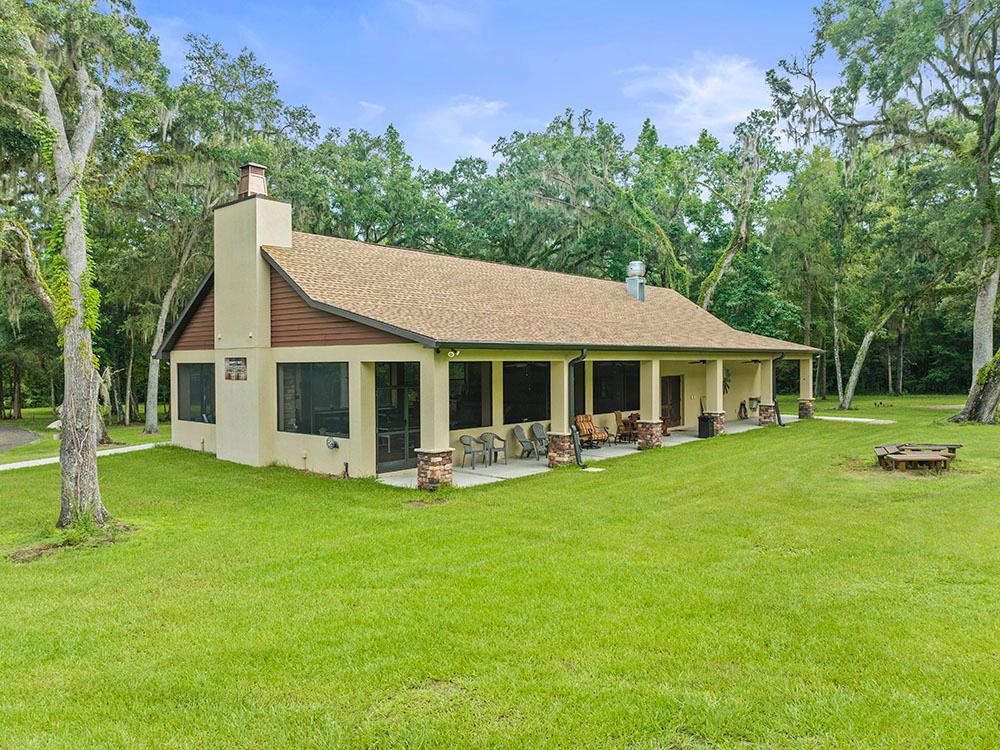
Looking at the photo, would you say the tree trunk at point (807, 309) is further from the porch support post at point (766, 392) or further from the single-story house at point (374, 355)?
the single-story house at point (374, 355)

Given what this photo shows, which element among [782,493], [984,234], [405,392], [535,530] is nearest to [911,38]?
[984,234]

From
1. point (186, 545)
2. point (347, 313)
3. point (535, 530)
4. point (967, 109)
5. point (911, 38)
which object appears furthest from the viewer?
point (967, 109)

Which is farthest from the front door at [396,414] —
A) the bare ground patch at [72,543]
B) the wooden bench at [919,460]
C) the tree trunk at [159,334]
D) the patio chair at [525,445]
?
the tree trunk at [159,334]

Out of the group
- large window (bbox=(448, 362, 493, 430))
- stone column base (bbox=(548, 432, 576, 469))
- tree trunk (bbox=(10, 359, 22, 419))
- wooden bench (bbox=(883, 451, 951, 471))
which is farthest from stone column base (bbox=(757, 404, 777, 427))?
tree trunk (bbox=(10, 359, 22, 419))

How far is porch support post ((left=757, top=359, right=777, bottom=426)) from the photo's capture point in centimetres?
2041

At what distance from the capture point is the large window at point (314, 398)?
1170cm

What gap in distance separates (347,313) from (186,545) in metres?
4.99

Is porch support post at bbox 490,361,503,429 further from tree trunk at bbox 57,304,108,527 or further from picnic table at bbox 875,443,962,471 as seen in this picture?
tree trunk at bbox 57,304,108,527

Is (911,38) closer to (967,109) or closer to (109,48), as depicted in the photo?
(967,109)

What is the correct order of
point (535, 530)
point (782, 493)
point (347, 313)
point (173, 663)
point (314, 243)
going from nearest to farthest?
point (173, 663) < point (535, 530) < point (782, 493) < point (347, 313) < point (314, 243)

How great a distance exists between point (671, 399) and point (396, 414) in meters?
9.77

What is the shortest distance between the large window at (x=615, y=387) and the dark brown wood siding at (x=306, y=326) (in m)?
6.74

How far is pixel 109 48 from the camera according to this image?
15016 mm

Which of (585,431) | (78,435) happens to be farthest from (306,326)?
(585,431)
